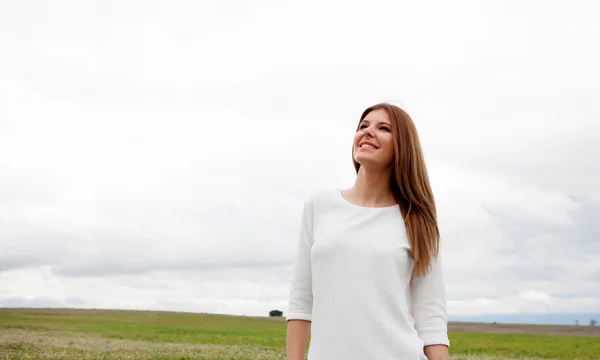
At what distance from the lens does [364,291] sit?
446 centimetres

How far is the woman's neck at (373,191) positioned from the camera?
4.91 m

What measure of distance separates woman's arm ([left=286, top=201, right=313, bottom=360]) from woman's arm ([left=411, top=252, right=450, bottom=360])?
2.69 feet

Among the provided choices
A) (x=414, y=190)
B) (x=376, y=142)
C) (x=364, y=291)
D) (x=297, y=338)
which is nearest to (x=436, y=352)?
(x=364, y=291)

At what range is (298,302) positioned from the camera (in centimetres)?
470

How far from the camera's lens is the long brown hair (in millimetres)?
4664

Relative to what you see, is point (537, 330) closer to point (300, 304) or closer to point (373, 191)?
point (373, 191)

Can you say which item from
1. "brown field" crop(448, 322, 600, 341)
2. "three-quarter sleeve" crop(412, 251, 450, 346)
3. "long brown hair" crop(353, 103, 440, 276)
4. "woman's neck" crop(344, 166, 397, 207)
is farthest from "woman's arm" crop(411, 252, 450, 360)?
"brown field" crop(448, 322, 600, 341)

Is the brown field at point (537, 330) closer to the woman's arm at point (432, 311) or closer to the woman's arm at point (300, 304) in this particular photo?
the woman's arm at point (432, 311)

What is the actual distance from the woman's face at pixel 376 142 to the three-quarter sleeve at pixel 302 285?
74 cm

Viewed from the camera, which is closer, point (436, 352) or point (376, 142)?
point (436, 352)

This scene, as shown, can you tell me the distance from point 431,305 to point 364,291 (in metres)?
0.61

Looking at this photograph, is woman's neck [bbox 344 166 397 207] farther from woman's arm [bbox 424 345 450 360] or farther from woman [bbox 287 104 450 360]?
woman's arm [bbox 424 345 450 360]

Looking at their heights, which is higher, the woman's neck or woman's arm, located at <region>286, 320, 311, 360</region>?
the woman's neck

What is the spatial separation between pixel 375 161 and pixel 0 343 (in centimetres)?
3151
